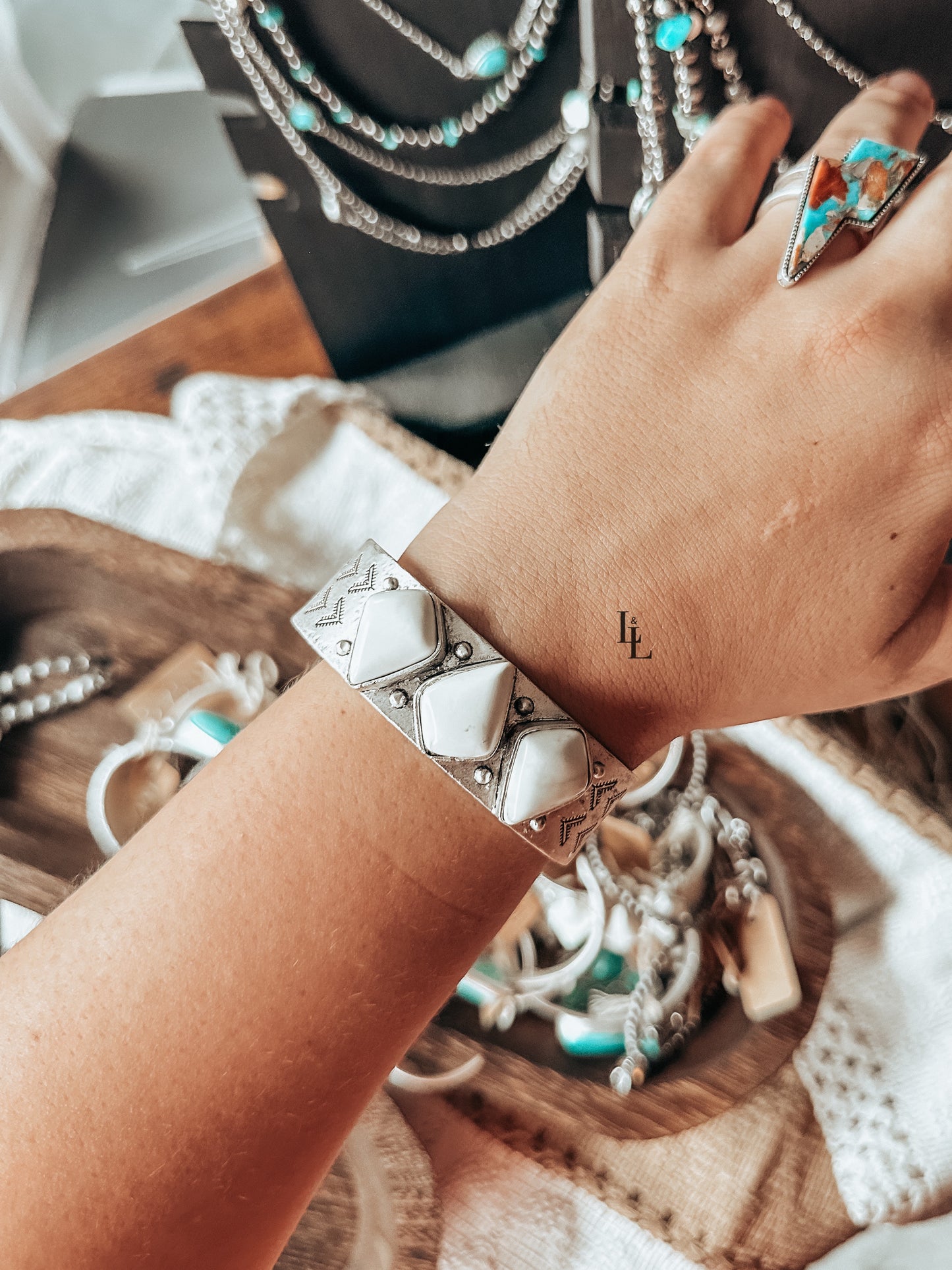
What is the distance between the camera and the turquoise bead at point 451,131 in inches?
21.0

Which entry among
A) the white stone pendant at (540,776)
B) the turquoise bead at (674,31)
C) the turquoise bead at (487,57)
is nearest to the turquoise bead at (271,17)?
the turquoise bead at (487,57)

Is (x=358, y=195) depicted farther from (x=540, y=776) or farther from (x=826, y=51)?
(x=540, y=776)

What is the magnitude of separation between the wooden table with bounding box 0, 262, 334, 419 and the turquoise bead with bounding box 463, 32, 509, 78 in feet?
1.07

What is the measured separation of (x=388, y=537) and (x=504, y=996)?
367 millimetres

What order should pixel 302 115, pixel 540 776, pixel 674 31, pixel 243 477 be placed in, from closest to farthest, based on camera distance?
pixel 540 776 < pixel 674 31 < pixel 302 115 < pixel 243 477

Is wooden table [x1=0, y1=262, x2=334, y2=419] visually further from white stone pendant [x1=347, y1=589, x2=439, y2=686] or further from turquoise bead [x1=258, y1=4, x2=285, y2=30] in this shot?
white stone pendant [x1=347, y1=589, x2=439, y2=686]

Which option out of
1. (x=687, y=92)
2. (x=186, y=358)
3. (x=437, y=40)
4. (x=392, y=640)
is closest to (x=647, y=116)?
(x=687, y=92)

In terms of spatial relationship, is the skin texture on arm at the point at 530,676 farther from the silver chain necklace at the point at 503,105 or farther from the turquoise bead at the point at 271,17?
the turquoise bead at the point at 271,17

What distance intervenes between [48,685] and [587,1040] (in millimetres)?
422

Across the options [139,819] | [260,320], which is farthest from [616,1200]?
[260,320]

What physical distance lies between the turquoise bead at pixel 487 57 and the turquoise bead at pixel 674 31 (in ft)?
0.31

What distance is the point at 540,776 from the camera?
31 centimetres

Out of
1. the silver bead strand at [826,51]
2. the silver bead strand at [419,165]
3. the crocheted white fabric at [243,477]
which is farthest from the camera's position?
the crocheted white fabric at [243,477]

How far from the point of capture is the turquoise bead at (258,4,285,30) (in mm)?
470
